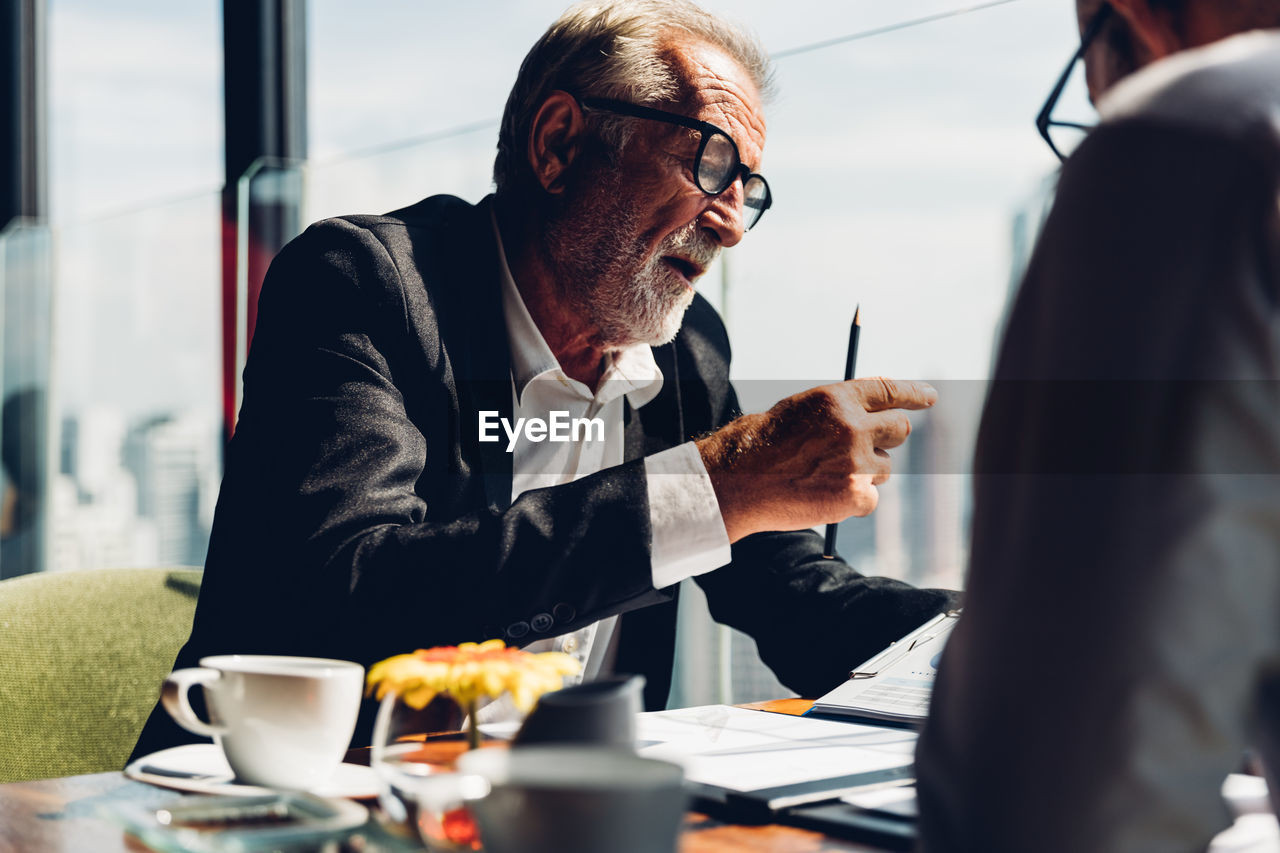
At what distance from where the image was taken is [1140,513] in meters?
0.38

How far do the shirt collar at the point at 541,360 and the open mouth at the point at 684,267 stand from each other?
11 cm

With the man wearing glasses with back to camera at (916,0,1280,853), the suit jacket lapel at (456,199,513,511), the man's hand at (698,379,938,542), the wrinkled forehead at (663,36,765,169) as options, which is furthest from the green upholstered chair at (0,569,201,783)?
the man wearing glasses with back to camera at (916,0,1280,853)

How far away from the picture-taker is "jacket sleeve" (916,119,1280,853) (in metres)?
0.38

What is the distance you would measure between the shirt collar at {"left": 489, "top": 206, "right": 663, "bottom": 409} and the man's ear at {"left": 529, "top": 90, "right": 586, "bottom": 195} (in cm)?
9

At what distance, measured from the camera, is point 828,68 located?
1761 mm

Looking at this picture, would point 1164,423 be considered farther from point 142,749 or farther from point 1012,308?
point 142,749

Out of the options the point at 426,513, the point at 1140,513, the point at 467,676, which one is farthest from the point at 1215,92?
the point at 426,513

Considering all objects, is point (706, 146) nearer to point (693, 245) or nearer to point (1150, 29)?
point (693, 245)

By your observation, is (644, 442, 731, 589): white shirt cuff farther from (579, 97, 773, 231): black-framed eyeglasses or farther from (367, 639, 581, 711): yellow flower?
(579, 97, 773, 231): black-framed eyeglasses

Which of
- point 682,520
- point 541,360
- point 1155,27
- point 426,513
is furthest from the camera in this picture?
point 541,360

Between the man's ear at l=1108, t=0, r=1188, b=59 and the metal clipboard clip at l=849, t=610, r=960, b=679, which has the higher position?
the man's ear at l=1108, t=0, r=1188, b=59

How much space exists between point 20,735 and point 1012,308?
1080 mm

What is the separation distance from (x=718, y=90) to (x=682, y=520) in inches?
27.1

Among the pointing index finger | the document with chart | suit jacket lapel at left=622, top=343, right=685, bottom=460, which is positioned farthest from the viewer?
suit jacket lapel at left=622, top=343, right=685, bottom=460
